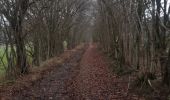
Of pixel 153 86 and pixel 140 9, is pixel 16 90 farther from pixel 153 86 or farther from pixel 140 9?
pixel 140 9

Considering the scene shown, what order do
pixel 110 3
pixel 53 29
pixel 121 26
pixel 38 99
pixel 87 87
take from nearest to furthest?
pixel 38 99
pixel 87 87
pixel 121 26
pixel 110 3
pixel 53 29

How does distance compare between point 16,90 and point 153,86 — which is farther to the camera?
point 16,90

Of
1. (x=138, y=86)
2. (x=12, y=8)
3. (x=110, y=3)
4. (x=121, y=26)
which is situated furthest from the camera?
(x=110, y=3)

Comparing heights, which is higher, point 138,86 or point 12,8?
point 12,8

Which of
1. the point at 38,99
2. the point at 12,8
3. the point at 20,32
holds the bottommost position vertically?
the point at 38,99

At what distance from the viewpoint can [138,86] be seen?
12.2 metres

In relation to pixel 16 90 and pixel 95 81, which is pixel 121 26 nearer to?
pixel 95 81

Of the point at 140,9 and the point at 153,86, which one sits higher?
the point at 140,9

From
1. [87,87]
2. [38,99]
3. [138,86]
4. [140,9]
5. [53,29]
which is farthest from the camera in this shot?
[53,29]

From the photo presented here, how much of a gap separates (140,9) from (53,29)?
1753cm

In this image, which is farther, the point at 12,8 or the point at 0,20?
the point at 12,8

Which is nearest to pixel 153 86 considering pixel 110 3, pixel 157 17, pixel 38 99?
pixel 157 17

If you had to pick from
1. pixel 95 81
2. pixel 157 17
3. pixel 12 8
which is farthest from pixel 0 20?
pixel 157 17

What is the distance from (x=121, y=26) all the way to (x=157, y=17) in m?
8.77
